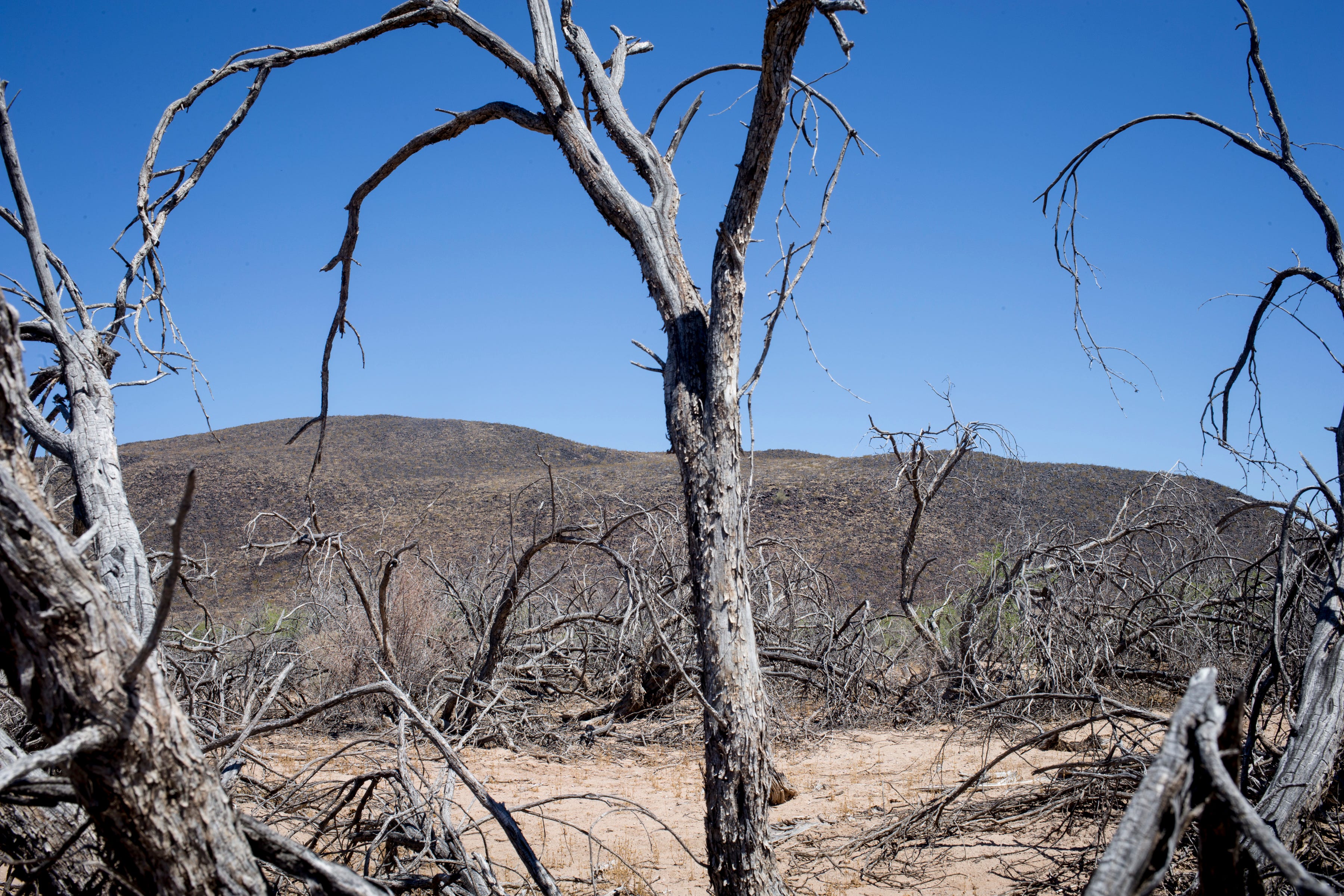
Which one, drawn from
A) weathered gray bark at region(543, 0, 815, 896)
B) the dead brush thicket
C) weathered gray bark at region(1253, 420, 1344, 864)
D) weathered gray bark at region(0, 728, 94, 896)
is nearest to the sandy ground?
the dead brush thicket

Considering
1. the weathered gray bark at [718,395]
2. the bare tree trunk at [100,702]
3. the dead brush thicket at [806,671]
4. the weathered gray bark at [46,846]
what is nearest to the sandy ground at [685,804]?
the dead brush thicket at [806,671]

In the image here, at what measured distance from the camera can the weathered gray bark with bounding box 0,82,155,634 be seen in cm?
Result: 398

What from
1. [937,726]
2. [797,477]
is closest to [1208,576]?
[937,726]

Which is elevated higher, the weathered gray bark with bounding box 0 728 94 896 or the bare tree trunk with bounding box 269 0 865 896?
the bare tree trunk with bounding box 269 0 865 896

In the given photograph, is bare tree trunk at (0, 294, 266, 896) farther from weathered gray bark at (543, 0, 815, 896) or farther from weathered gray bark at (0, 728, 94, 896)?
weathered gray bark at (543, 0, 815, 896)

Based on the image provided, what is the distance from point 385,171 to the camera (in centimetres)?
395

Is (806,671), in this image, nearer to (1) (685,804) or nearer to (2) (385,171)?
(1) (685,804)

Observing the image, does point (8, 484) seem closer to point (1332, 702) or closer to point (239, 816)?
point (239, 816)

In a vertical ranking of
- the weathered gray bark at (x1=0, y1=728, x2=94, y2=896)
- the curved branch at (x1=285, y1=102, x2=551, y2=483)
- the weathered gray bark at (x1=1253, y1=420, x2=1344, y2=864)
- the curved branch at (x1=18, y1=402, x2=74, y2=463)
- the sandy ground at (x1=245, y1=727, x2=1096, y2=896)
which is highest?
the curved branch at (x1=285, y1=102, x2=551, y2=483)

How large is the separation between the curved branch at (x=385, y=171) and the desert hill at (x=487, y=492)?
16138 mm

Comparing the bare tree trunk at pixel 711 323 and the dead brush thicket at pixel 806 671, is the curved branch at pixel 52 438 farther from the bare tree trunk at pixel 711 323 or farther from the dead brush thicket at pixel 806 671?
the bare tree trunk at pixel 711 323

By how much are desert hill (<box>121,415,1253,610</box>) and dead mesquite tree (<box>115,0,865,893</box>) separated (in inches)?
649

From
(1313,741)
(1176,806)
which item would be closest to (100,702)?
(1176,806)

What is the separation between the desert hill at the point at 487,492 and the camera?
87.5 feet
